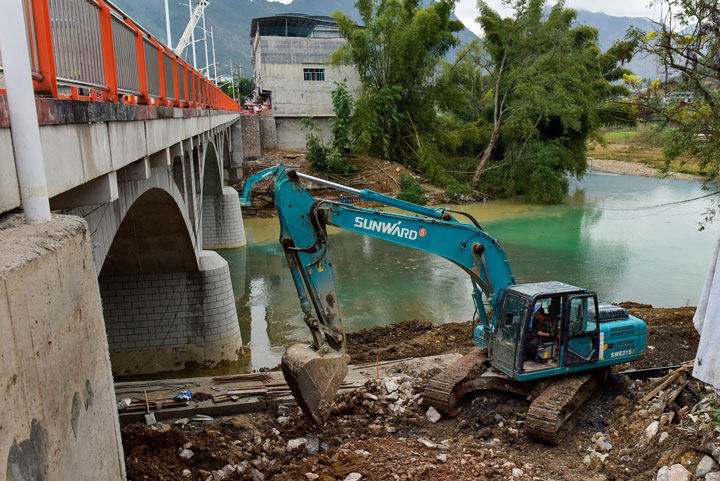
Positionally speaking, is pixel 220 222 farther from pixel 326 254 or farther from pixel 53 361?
pixel 53 361

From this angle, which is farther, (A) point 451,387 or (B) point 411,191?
(B) point 411,191

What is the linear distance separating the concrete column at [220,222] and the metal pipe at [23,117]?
23.6 metres

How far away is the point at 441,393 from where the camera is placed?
8836 millimetres

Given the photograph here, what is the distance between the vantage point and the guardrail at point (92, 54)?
157 inches

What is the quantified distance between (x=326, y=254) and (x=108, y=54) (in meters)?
3.77

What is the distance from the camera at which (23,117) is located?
322 centimetres

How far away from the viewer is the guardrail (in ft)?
13.1

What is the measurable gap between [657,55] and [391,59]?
1136 inches

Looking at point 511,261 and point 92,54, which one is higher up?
point 92,54

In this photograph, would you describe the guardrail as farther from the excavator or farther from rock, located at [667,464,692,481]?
rock, located at [667,464,692,481]

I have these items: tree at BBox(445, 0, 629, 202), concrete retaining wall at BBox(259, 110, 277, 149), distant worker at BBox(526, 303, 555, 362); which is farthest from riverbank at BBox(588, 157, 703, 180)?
distant worker at BBox(526, 303, 555, 362)

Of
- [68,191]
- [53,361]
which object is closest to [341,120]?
[68,191]

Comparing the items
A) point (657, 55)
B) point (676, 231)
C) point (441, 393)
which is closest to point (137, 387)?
point (441, 393)

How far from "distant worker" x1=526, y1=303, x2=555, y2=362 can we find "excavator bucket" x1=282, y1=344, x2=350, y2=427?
9.63 feet
